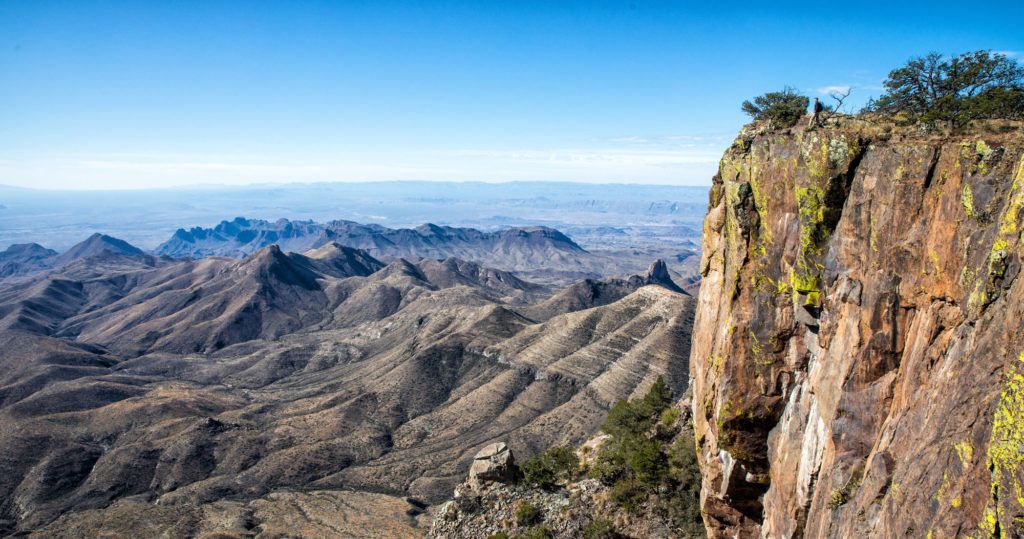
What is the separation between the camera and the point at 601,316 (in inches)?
4899

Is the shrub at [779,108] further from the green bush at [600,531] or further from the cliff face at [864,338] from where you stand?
the green bush at [600,531]

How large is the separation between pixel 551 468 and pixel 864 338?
3531 centimetres

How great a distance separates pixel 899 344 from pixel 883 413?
256cm

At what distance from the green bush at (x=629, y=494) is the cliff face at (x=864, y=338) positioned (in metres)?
9.46

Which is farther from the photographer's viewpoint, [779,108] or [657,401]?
[657,401]

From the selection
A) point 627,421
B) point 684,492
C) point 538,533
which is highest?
point 627,421

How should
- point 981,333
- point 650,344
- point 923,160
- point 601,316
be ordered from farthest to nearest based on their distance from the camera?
point 601,316, point 650,344, point 923,160, point 981,333

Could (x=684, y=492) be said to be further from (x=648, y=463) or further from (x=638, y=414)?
(x=638, y=414)

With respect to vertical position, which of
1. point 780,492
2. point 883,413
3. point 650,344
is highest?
point 883,413

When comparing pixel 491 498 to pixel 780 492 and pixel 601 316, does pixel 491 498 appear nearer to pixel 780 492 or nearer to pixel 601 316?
pixel 780 492

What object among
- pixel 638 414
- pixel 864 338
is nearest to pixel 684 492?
pixel 638 414

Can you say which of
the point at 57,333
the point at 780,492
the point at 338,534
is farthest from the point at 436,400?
the point at 57,333

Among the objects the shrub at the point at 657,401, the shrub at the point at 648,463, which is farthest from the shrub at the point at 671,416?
the shrub at the point at 648,463

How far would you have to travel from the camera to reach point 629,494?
41562 millimetres
